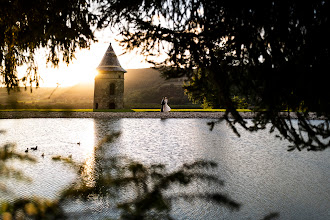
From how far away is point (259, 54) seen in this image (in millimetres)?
3104

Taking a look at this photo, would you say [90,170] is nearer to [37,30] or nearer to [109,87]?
[37,30]

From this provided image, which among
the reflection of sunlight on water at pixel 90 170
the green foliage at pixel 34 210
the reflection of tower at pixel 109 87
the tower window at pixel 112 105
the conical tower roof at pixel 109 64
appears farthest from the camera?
the tower window at pixel 112 105

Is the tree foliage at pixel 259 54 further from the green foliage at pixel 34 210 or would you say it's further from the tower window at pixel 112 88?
the tower window at pixel 112 88

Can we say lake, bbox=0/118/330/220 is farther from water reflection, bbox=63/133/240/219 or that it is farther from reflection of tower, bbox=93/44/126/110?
reflection of tower, bbox=93/44/126/110

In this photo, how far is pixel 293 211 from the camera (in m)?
7.21

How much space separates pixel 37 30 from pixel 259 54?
8.01ft

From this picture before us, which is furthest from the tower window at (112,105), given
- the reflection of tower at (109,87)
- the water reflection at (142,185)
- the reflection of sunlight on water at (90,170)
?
the water reflection at (142,185)

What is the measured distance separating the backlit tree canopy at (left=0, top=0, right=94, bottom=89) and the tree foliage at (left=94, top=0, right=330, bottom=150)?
0.66 meters

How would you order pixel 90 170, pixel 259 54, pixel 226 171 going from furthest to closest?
pixel 226 171
pixel 90 170
pixel 259 54

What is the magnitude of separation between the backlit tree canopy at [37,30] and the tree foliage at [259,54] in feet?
2.18

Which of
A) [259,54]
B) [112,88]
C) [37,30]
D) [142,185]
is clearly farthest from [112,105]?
[142,185]

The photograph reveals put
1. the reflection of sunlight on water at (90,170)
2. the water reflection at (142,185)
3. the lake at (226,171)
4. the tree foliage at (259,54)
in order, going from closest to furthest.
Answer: the water reflection at (142,185)
the tree foliage at (259,54)
the lake at (226,171)
the reflection of sunlight on water at (90,170)

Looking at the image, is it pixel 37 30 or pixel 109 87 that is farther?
pixel 109 87

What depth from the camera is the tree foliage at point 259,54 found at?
2982 mm
